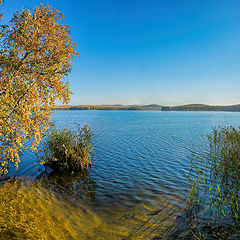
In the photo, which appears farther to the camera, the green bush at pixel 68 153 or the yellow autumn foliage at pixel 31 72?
the green bush at pixel 68 153

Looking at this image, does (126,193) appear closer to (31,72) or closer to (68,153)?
(68,153)

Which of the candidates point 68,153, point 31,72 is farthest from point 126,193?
point 31,72

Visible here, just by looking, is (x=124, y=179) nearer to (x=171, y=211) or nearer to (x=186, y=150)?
(x=171, y=211)

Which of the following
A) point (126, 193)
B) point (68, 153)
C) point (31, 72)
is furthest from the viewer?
point (68, 153)

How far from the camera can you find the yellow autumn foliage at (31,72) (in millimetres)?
6566

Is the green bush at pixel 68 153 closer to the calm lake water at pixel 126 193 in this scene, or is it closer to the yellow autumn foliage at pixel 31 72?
the calm lake water at pixel 126 193

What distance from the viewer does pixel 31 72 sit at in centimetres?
729

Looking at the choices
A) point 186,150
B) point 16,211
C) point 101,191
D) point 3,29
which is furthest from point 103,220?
point 186,150

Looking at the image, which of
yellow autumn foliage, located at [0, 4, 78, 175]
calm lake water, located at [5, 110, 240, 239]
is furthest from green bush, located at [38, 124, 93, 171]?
yellow autumn foliage, located at [0, 4, 78, 175]

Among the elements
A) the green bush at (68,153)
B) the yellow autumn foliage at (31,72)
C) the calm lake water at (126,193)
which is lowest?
the calm lake water at (126,193)

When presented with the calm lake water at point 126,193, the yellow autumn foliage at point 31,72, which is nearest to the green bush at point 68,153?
the calm lake water at point 126,193

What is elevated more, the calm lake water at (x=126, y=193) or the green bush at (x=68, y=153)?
the green bush at (x=68, y=153)

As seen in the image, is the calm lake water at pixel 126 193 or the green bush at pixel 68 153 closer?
the calm lake water at pixel 126 193

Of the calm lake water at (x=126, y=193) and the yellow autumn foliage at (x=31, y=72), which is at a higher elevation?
the yellow autumn foliage at (x=31, y=72)
